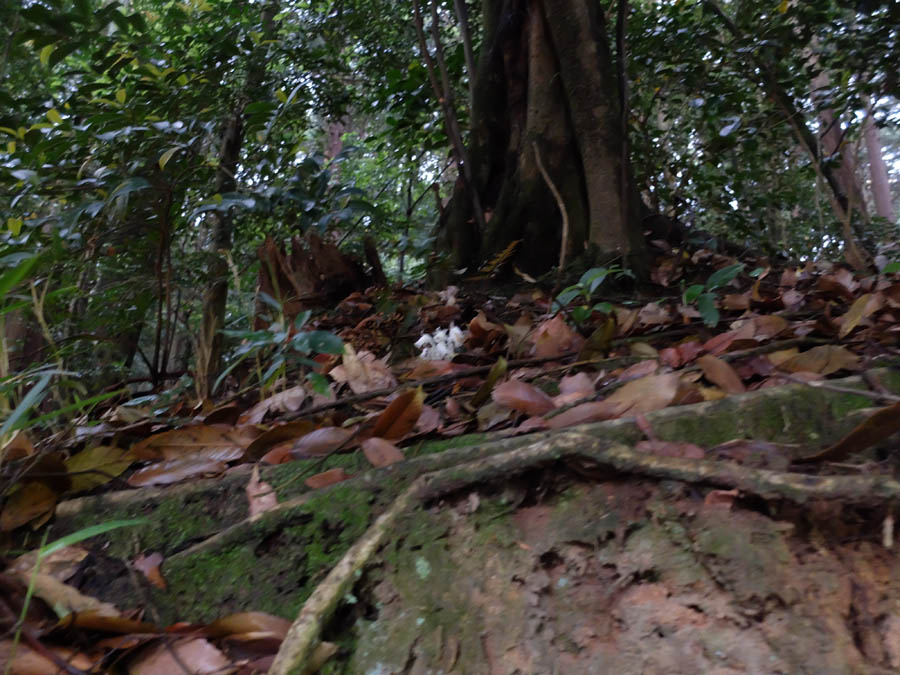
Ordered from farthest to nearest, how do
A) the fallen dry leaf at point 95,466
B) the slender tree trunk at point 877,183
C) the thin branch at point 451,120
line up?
1. the slender tree trunk at point 877,183
2. the thin branch at point 451,120
3. the fallen dry leaf at point 95,466

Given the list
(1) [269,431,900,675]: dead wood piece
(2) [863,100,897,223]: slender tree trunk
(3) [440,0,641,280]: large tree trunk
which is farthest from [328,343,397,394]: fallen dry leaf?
(2) [863,100,897,223]: slender tree trunk

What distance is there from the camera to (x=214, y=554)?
1.14m

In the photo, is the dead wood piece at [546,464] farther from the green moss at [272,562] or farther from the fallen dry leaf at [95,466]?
the fallen dry leaf at [95,466]

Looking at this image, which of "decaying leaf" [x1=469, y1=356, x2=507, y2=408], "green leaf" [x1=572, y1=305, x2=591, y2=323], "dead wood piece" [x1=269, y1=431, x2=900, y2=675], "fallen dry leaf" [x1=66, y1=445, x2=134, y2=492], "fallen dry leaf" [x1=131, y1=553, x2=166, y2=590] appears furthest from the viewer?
"green leaf" [x1=572, y1=305, x2=591, y2=323]

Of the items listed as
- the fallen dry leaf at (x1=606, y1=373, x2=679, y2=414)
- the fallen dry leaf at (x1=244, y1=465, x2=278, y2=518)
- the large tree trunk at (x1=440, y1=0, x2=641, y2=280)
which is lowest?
the fallen dry leaf at (x1=244, y1=465, x2=278, y2=518)

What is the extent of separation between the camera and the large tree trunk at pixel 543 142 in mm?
3070

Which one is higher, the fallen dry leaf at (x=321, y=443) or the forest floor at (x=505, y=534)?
the fallen dry leaf at (x=321, y=443)

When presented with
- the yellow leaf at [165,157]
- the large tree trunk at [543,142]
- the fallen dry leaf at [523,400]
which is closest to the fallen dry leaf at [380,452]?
the fallen dry leaf at [523,400]

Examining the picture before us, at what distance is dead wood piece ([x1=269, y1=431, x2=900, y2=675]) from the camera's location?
2.89 feet

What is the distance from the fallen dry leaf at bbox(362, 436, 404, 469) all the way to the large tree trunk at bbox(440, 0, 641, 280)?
5.95 feet

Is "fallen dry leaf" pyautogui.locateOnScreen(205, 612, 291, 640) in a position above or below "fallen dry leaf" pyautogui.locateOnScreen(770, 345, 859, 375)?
below

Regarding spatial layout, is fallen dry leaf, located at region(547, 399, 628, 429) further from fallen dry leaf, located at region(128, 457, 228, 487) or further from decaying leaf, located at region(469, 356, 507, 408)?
fallen dry leaf, located at region(128, 457, 228, 487)

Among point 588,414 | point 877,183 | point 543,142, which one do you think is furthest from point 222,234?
point 877,183

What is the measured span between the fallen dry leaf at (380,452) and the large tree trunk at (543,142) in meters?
1.81
